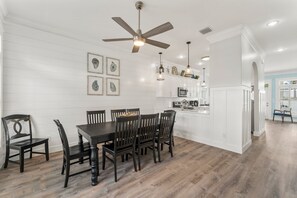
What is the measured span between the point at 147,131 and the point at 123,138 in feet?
1.91

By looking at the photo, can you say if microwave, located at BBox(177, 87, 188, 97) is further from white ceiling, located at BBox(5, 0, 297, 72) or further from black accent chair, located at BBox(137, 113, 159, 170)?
black accent chair, located at BBox(137, 113, 159, 170)

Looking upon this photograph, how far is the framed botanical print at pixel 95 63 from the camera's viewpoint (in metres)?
3.99

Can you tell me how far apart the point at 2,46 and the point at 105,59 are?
7.24 ft

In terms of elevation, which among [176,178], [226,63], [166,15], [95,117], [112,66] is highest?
[166,15]

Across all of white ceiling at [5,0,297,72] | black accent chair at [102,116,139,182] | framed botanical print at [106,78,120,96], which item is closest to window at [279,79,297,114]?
white ceiling at [5,0,297,72]

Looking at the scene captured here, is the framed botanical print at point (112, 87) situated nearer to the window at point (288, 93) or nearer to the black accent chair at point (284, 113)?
the black accent chair at point (284, 113)

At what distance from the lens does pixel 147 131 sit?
283 centimetres

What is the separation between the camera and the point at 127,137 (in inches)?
97.3

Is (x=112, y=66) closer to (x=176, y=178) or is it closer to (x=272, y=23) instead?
(x=176, y=178)

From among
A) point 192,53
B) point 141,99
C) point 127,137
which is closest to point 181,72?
point 192,53

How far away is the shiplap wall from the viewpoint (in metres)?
2.97

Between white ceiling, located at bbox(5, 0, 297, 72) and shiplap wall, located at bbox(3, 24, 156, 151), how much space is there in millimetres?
374

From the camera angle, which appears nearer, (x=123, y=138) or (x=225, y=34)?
(x=123, y=138)

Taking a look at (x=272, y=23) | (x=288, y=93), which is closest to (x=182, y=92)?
(x=272, y=23)
